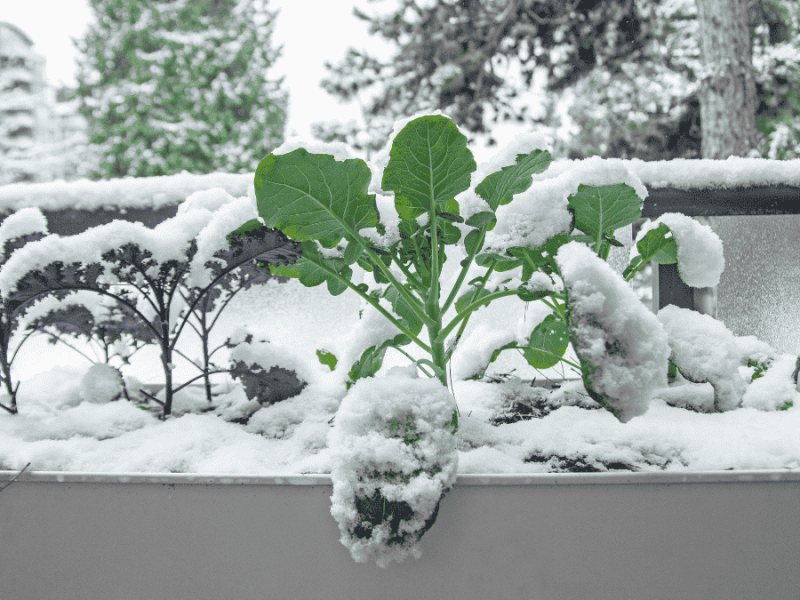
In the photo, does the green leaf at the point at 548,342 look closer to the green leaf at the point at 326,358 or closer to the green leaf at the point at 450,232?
the green leaf at the point at 450,232

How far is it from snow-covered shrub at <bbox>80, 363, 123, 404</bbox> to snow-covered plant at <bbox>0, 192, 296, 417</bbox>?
0.45 feet

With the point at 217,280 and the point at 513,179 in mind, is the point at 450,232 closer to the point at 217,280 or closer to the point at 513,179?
the point at 513,179

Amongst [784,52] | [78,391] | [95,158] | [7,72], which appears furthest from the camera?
[7,72]

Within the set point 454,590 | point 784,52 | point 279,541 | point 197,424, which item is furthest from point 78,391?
point 784,52

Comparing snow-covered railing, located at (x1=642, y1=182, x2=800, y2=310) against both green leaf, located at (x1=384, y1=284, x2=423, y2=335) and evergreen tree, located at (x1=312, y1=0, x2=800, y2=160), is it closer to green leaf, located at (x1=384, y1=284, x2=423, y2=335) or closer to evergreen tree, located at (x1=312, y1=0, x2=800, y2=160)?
green leaf, located at (x1=384, y1=284, x2=423, y2=335)

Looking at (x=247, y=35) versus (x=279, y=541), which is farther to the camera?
(x=247, y=35)

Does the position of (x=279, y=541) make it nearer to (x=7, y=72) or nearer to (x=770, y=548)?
(x=770, y=548)

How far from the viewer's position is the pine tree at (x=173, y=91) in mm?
8797

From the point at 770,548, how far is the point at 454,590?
244 millimetres

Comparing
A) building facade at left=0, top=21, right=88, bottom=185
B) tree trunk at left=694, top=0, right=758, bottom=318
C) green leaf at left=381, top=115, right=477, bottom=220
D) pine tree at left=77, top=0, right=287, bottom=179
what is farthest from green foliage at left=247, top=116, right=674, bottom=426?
building facade at left=0, top=21, right=88, bottom=185

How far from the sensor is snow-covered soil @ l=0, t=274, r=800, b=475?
433 millimetres

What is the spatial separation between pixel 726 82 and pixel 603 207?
108 inches

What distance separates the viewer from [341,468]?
37cm

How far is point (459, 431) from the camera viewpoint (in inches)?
19.7
